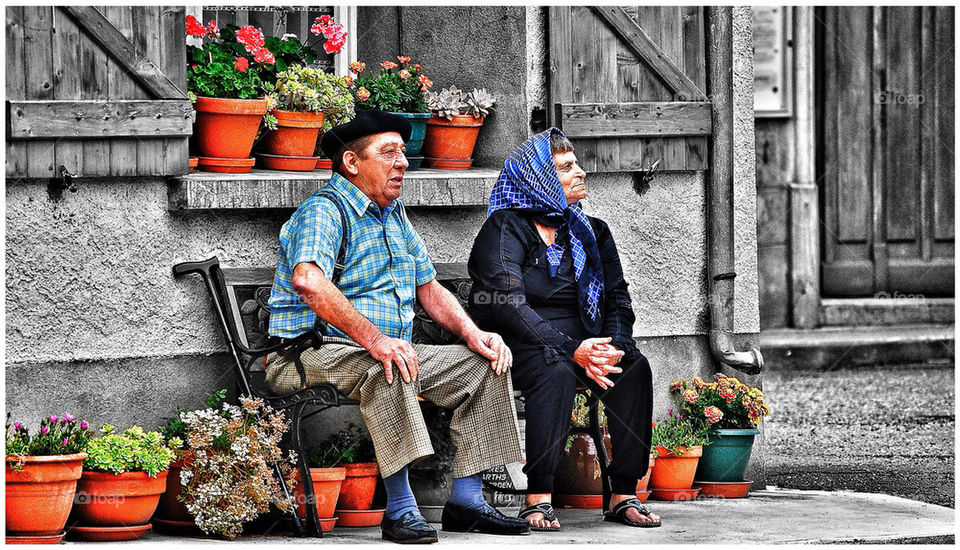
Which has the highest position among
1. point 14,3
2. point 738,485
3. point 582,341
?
point 14,3

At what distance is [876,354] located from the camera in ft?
38.7

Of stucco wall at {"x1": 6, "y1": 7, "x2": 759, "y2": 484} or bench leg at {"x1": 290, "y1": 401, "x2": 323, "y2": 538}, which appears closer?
bench leg at {"x1": 290, "y1": 401, "x2": 323, "y2": 538}

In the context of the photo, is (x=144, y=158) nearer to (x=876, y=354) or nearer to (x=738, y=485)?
(x=738, y=485)

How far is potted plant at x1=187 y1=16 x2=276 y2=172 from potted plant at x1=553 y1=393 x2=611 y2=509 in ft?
→ 5.50

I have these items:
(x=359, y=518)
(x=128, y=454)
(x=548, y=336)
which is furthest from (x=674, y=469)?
(x=128, y=454)

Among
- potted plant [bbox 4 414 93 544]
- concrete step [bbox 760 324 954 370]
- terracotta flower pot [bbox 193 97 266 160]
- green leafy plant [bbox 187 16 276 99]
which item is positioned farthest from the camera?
concrete step [bbox 760 324 954 370]

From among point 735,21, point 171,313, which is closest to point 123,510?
point 171,313

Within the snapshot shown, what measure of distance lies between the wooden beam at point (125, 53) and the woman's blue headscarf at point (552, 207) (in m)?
1.28

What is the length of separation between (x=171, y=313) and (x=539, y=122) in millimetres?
1810

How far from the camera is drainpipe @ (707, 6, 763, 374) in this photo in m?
6.79

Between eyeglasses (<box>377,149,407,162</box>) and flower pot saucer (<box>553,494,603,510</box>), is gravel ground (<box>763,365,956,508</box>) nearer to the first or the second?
flower pot saucer (<box>553,494,603,510</box>)

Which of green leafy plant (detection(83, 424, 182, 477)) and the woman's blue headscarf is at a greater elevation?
the woman's blue headscarf

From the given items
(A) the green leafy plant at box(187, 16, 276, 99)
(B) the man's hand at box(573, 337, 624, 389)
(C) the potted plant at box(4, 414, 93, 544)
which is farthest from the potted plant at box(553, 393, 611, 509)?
(C) the potted plant at box(4, 414, 93, 544)

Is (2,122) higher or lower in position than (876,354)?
higher
